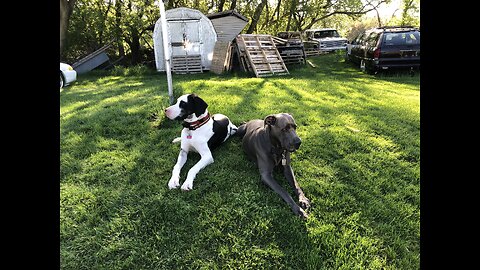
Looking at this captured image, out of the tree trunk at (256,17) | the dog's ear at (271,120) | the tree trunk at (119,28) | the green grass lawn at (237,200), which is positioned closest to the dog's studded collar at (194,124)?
the green grass lawn at (237,200)

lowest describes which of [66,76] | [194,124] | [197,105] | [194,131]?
[194,131]

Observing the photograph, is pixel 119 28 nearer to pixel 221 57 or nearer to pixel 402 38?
pixel 221 57

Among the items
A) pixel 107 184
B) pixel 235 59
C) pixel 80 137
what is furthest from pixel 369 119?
Result: pixel 235 59

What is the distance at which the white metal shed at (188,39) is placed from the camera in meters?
12.9

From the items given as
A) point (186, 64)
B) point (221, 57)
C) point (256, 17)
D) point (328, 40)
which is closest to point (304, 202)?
point (221, 57)

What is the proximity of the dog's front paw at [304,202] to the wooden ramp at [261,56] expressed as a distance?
312 inches

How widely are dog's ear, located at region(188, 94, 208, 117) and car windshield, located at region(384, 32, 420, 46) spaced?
8973 millimetres

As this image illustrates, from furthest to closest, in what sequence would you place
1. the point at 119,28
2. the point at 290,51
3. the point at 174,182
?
the point at 119,28 < the point at 290,51 < the point at 174,182

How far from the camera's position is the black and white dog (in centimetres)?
347

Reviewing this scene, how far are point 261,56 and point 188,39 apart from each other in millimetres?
3843

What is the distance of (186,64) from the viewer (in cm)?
1280

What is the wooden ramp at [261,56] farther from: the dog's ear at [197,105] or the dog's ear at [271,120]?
the dog's ear at [271,120]

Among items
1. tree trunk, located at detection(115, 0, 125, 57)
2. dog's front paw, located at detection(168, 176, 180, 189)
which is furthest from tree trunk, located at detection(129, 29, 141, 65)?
dog's front paw, located at detection(168, 176, 180, 189)
